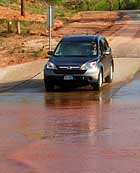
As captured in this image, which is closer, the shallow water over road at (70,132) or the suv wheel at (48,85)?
the shallow water over road at (70,132)

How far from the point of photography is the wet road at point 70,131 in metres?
10.4

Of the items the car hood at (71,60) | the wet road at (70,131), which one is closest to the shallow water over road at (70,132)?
the wet road at (70,131)

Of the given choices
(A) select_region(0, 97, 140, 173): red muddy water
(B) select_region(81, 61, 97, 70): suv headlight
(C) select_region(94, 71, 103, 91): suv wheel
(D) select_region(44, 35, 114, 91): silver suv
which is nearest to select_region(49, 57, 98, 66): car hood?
(D) select_region(44, 35, 114, 91): silver suv

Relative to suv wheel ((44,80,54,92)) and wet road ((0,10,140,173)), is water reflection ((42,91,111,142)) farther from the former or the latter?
suv wheel ((44,80,54,92))

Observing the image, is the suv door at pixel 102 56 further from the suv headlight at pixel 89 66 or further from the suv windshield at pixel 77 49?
the suv headlight at pixel 89 66

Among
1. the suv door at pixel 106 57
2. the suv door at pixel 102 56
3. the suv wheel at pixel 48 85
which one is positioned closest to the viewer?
the suv wheel at pixel 48 85

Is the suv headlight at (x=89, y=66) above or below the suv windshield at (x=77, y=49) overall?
below

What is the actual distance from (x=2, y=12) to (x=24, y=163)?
170ft

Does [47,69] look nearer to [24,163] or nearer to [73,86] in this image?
[73,86]

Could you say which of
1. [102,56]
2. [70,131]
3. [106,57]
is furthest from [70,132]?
[106,57]

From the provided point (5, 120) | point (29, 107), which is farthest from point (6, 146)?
point (29, 107)

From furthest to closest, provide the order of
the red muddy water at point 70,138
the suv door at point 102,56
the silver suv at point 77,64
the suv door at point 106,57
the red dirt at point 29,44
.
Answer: the red dirt at point 29,44 → the suv door at point 106,57 → the suv door at point 102,56 → the silver suv at point 77,64 → the red muddy water at point 70,138

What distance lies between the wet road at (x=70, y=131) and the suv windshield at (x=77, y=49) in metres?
1.27

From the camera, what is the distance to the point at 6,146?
12.0 metres
